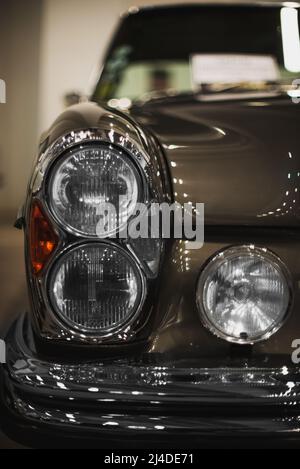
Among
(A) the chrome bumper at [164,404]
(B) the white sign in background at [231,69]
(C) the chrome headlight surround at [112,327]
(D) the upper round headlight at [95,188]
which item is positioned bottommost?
(A) the chrome bumper at [164,404]

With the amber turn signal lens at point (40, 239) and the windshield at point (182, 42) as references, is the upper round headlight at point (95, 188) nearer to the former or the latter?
the amber turn signal lens at point (40, 239)

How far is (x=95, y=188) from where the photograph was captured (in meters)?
1.28

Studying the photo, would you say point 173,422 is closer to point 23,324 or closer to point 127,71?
point 23,324

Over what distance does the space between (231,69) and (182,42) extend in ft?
1.33

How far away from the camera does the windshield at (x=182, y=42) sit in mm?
2727

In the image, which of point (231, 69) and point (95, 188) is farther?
point (231, 69)

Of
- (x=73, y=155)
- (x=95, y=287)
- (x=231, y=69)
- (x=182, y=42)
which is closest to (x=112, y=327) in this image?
(x=95, y=287)

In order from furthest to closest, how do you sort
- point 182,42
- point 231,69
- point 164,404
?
point 182,42, point 231,69, point 164,404

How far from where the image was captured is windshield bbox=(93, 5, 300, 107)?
273cm

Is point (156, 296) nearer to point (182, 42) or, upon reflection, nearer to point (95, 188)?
point (95, 188)

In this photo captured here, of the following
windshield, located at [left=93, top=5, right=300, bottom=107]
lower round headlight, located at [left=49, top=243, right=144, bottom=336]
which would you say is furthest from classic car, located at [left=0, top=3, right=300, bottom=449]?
windshield, located at [left=93, top=5, right=300, bottom=107]

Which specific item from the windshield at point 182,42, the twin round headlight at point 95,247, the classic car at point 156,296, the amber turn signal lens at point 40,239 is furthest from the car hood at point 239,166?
the windshield at point 182,42

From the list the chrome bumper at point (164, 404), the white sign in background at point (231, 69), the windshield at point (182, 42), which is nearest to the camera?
the chrome bumper at point (164, 404)

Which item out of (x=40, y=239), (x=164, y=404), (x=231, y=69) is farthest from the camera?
(x=231, y=69)
